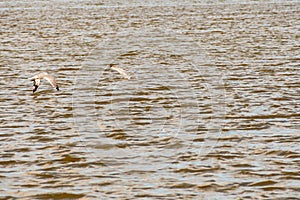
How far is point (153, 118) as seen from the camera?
24.7 meters

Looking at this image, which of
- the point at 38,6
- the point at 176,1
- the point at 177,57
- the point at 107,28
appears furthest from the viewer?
the point at 176,1

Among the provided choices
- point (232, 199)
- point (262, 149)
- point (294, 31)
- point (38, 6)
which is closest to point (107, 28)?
point (294, 31)

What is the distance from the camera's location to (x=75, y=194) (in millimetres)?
16719

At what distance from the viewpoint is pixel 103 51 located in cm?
4512

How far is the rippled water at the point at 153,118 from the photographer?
57.5ft

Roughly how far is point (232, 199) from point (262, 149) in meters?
4.32

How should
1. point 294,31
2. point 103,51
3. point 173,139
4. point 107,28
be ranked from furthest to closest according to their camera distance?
point 107,28 < point 294,31 < point 103,51 < point 173,139

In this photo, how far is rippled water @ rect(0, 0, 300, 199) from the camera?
57.5ft

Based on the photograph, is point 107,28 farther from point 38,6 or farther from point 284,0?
point 284,0

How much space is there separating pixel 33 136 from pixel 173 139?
4114 mm

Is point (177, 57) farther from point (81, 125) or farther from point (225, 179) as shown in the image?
point (225, 179)

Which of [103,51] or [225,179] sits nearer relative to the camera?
[225,179]

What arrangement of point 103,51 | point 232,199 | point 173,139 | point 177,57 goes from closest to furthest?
point 232,199 → point 173,139 → point 177,57 → point 103,51

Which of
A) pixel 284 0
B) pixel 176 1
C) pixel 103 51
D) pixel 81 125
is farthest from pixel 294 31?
pixel 176 1
